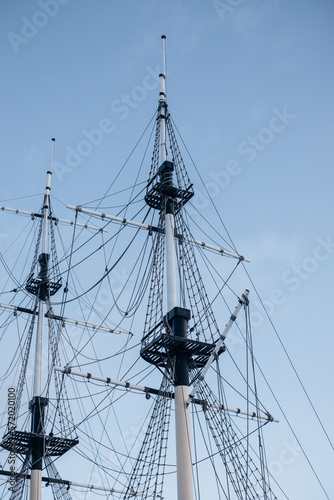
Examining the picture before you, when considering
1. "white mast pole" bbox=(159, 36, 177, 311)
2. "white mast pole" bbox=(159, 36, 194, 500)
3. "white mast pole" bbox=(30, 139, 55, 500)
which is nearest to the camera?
"white mast pole" bbox=(159, 36, 194, 500)

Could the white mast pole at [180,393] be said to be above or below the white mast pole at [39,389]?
below

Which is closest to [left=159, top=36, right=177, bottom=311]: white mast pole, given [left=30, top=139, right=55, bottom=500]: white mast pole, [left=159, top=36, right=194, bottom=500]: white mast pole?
[left=159, top=36, right=194, bottom=500]: white mast pole

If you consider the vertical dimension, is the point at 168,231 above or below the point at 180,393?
above

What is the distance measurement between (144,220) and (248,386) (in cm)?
914

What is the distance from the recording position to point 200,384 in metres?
26.3

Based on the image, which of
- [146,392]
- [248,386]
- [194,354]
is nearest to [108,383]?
[146,392]

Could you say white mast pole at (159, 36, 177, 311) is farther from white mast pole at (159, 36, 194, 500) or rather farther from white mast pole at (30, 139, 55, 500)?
white mast pole at (30, 139, 55, 500)

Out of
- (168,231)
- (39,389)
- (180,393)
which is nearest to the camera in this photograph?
(180,393)

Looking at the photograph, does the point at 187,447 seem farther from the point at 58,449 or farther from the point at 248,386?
the point at 58,449

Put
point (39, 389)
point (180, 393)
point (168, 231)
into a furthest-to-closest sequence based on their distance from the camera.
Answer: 1. point (39, 389)
2. point (168, 231)
3. point (180, 393)

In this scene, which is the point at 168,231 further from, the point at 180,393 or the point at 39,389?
the point at 39,389

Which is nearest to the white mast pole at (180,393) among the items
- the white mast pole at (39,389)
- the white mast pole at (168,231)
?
the white mast pole at (168,231)

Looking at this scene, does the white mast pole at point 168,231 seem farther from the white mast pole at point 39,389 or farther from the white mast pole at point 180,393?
the white mast pole at point 39,389

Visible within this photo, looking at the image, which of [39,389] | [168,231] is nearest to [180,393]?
[168,231]
